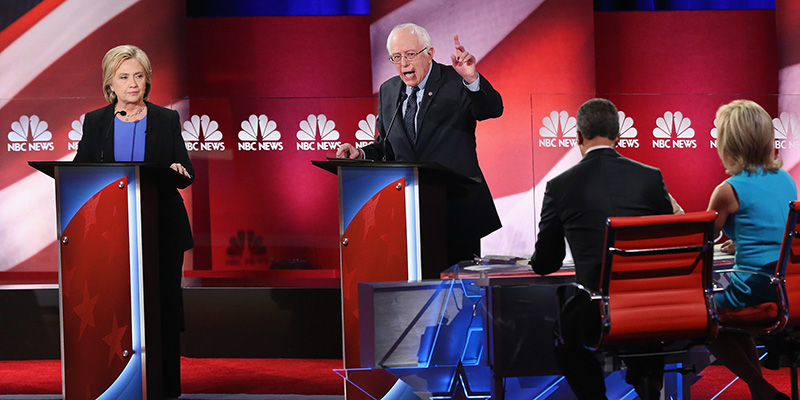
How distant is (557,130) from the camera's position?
477 cm

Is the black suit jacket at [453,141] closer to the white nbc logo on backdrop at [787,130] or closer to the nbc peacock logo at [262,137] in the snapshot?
the nbc peacock logo at [262,137]

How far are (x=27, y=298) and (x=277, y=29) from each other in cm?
268

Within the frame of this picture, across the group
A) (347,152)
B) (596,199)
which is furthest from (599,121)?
(347,152)

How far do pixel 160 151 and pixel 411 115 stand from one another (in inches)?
44.7

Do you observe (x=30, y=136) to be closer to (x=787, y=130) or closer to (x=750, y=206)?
(x=750, y=206)

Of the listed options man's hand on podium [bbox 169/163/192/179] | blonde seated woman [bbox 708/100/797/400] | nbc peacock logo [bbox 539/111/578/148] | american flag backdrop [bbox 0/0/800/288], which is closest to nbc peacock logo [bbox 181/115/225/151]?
american flag backdrop [bbox 0/0/800/288]

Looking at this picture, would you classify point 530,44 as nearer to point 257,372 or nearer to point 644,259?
point 257,372

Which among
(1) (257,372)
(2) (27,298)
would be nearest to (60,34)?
(2) (27,298)

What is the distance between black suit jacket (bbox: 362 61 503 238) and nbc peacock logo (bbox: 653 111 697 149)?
201 cm

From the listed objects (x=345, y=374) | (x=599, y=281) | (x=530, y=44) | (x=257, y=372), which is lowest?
(x=257, y=372)

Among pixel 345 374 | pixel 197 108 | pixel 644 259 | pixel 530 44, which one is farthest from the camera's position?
pixel 530 44

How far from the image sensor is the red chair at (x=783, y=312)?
2496 mm

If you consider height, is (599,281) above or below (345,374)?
above

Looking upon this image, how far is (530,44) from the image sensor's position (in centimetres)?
548
